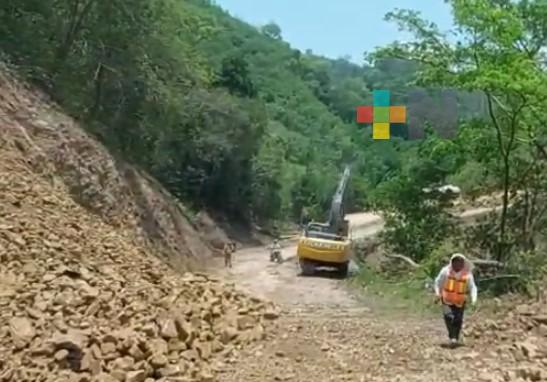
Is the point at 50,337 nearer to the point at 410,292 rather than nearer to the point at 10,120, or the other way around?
the point at 10,120

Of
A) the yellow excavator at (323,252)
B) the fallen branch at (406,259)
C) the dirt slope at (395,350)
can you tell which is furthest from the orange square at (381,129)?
the dirt slope at (395,350)

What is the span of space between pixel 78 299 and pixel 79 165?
27.1 ft

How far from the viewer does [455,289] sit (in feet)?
28.6

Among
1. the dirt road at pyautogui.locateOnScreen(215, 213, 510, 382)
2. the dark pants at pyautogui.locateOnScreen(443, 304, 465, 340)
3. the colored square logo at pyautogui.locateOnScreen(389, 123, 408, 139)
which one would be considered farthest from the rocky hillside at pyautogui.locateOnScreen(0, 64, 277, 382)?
the colored square logo at pyautogui.locateOnScreen(389, 123, 408, 139)

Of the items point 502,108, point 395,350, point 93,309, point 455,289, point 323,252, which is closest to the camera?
point 93,309

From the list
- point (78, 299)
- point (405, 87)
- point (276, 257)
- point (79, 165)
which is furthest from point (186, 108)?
point (78, 299)

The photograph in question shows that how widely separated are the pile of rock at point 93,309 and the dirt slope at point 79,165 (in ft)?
8.25

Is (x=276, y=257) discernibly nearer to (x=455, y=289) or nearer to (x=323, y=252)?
(x=323, y=252)

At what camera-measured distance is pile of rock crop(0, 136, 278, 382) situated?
692 centimetres

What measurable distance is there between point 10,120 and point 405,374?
8490 mm

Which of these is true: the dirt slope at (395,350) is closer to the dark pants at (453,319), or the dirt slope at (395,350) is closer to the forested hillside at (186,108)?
the dark pants at (453,319)

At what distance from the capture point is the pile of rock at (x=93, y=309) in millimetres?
6918

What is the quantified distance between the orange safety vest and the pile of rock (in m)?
2.00

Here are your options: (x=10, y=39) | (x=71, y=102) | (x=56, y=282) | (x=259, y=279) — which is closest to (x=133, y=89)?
(x=71, y=102)
